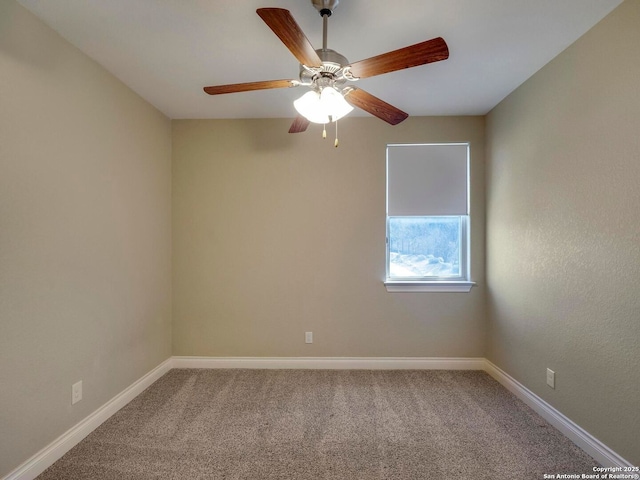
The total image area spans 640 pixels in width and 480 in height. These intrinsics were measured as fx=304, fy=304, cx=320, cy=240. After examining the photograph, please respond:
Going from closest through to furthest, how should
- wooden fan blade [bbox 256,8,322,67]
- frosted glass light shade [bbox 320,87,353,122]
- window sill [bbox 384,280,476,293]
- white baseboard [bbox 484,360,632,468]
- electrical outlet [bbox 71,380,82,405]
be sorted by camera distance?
wooden fan blade [bbox 256,8,322,67] < frosted glass light shade [bbox 320,87,353,122] < white baseboard [bbox 484,360,632,468] < electrical outlet [bbox 71,380,82,405] < window sill [bbox 384,280,476,293]

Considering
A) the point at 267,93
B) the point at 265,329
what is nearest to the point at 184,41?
the point at 267,93

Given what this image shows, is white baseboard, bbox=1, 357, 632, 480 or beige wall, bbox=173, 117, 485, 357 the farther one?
beige wall, bbox=173, 117, 485, 357

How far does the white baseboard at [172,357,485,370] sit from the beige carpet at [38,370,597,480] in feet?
0.79

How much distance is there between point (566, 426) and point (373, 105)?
2.42m

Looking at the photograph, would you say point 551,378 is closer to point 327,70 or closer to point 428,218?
point 428,218

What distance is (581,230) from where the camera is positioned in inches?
74.9

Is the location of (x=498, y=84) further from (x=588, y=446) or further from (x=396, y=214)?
(x=588, y=446)

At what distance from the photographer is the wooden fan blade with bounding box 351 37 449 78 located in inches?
49.6

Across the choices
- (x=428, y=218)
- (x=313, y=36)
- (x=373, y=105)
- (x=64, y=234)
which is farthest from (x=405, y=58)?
(x=64, y=234)

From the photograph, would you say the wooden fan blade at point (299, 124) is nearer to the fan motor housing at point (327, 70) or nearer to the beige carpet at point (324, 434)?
the fan motor housing at point (327, 70)

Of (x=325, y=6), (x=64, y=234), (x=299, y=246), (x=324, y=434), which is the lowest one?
(x=324, y=434)

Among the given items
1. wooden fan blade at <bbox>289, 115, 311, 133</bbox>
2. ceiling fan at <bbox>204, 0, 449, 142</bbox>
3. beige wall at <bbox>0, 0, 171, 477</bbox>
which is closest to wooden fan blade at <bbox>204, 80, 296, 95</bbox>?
ceiling fan at <bbox>204, 0, 449, 142</bbox>

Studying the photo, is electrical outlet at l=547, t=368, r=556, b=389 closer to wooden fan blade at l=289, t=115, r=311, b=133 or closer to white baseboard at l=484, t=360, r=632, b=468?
white baseboard at l=484, t=360, r=632, b=468

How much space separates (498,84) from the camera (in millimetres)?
2455
